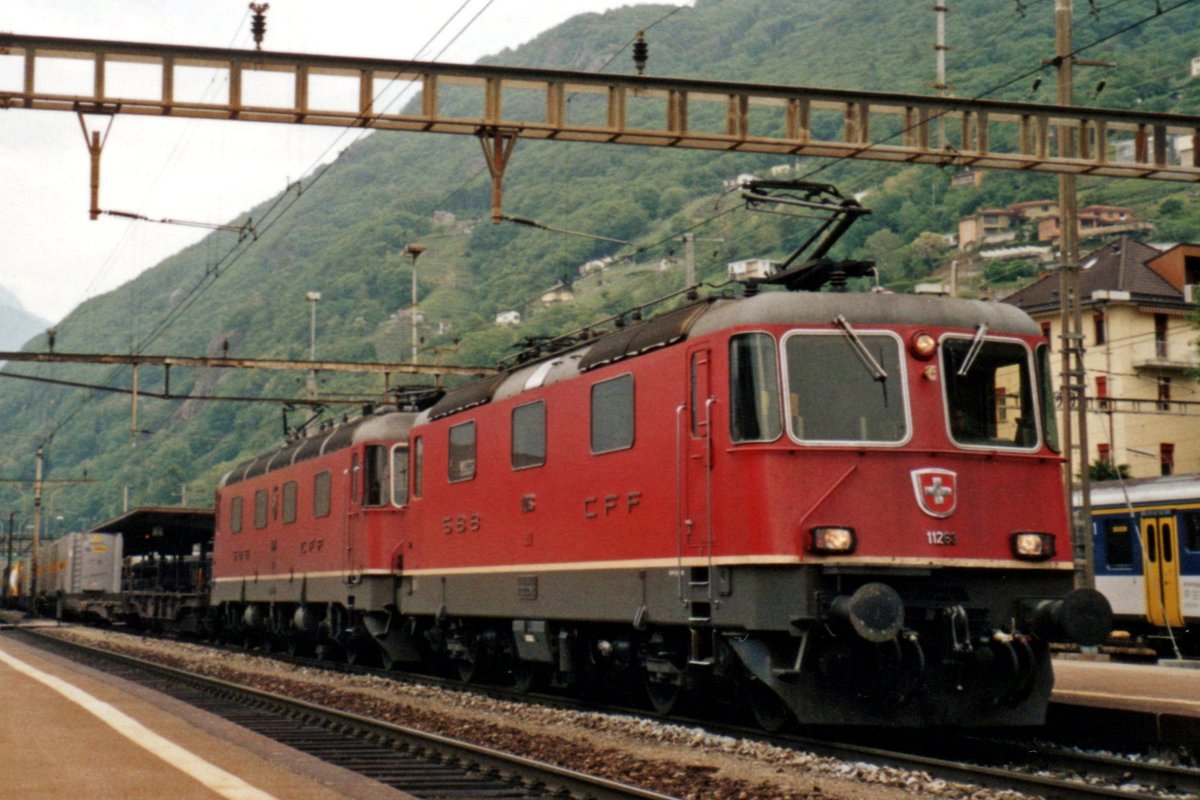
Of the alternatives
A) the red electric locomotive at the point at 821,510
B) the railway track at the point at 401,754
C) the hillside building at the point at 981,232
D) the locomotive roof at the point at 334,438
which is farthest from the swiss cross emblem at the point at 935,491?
the hillside building at the point at 981,232

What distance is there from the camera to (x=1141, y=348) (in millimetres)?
66062

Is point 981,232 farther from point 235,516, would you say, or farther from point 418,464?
point 418,464

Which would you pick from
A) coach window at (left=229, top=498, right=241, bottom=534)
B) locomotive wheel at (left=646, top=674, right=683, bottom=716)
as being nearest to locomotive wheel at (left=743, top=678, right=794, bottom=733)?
locomotive wheel at (left=646, top=674, right=683, bottom=716)

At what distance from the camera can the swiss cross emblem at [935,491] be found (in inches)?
502

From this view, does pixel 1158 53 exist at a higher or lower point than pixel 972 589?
higher

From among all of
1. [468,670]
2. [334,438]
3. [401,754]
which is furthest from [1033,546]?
[334,438]

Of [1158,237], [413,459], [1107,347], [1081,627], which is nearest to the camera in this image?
[1081,627]

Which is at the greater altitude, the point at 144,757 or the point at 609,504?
the point at 609,504

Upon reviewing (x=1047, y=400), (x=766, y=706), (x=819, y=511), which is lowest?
(x=766, y=706)

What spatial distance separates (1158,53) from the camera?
115000 millimetres

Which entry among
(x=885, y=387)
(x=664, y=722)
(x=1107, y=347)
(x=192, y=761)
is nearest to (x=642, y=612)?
(x=664, y=722)

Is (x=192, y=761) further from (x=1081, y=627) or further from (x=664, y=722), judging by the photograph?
(x=1081, y=627)

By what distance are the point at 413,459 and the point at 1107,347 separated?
162ft

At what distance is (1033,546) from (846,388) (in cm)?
206
